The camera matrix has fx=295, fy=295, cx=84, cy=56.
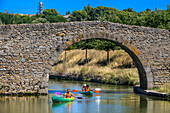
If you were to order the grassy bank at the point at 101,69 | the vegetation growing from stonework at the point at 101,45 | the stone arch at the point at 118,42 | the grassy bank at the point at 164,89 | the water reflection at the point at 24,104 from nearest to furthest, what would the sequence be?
the water reflection at the point at 24,104 → the stone arch at the point at 118,42 → the grassy bank at the point at 164,89 → the grassy bank at the point at 101,69 → the vegetation growing from stonework at the point at 101,45

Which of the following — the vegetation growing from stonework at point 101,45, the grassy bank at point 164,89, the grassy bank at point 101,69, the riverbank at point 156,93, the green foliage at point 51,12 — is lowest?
the riverbank at point 156,93

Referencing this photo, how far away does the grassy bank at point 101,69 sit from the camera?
70.5ft

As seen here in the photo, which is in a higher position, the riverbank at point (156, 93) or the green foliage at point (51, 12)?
the green foliage at point (51, 12)

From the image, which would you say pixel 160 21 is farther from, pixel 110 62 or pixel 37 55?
pixel 37 55

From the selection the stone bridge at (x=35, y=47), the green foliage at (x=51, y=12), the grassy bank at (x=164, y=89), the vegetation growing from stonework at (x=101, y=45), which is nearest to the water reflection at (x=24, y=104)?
the stone bridge at (x=35, y=47)

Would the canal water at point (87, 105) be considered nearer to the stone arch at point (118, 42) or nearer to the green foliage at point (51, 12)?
the stone arch at point (118, 42)

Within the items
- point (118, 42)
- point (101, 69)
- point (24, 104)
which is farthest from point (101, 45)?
point (24, 104)

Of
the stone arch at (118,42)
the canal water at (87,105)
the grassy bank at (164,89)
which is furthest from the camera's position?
the grassy bank at (164,89)

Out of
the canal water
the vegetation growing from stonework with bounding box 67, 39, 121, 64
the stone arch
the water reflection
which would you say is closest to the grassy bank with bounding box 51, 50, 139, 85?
the vegetation growing from stonework with bounding box 67, 39, 121, 64

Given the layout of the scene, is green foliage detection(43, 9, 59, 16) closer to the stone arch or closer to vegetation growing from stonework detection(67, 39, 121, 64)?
vegetation growing from stonework detection(67, 39, 121, 64)

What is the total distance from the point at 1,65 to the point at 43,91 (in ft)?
7.65

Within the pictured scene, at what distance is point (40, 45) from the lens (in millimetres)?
14125

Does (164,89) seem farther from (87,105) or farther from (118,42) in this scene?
(87,105)

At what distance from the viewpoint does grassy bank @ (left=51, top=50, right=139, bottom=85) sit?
21.5 meters
